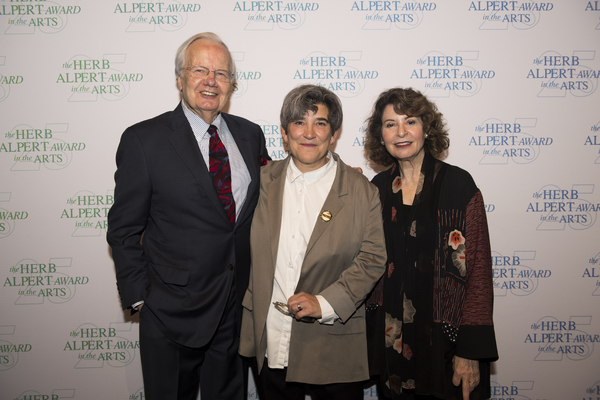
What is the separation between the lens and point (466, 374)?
151 cm

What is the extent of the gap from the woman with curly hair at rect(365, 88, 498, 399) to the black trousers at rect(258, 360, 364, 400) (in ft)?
0.62

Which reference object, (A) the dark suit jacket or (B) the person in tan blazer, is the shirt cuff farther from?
(A) the dark suit jacket

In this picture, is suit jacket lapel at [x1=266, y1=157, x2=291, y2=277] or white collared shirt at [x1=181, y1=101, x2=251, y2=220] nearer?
suit jacket lapel at [x1=266, y1=157, x2=291, y2=277]

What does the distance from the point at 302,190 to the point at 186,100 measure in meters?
0.70

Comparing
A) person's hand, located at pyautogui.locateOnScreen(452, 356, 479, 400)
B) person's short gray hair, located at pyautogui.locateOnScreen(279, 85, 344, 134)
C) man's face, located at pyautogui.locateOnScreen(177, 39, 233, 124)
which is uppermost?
man's face, located at pyautogui.locateOnScreen(177, 39, 233, 124)

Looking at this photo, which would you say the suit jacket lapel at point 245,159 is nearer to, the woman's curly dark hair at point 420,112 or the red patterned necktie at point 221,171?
the red patterned necktie at point 221,171

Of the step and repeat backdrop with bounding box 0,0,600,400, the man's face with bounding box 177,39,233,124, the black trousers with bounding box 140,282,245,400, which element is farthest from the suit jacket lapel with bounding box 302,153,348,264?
the step and repeat backdrop with bounding box 0,0,600,400

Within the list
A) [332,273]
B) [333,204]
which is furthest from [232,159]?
[332,273]

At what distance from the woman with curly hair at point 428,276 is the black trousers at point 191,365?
709mm

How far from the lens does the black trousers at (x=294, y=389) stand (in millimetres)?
1574

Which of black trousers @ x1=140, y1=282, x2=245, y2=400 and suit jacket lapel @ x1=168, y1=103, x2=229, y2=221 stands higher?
suit jacket lapel @ x1=168, y1=103, x2=229, y2=221

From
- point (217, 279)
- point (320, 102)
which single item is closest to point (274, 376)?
point (217, 279)

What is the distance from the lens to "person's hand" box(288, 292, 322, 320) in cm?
139

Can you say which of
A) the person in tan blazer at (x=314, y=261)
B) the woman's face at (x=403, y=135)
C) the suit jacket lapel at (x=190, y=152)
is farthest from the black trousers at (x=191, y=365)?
the woman's face at (x=403, y=135)
